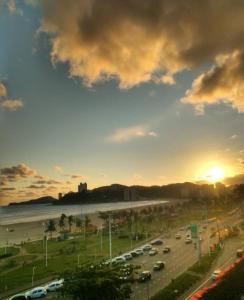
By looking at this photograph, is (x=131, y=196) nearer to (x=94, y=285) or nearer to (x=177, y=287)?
(x=177, y=287)

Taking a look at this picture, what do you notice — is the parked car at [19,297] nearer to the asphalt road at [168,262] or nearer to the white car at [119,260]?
the asphalt road at [168,262]

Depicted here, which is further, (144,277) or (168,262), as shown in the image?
(168,262)

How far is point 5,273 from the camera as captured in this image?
1818 inches

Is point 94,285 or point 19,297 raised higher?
point 94,285

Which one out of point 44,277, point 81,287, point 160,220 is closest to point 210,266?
point 44,277

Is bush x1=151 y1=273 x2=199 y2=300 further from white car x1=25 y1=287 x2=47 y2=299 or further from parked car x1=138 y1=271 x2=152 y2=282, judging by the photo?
white car x1=25 y1=287 x2=47 y2=299

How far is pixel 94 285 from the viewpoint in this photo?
23844 mm

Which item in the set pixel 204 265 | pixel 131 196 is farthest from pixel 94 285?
pixel 131 196

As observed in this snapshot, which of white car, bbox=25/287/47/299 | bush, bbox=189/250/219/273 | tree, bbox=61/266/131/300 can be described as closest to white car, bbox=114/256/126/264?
bush, bbox=189/250/219/273

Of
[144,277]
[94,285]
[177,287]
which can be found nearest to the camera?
[94,285]

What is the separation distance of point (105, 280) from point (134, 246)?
38.3 metres

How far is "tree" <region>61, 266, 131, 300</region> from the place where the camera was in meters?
23.8

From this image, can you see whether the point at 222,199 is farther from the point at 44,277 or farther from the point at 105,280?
the point at 105,280

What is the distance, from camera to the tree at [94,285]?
23844 millimetres
